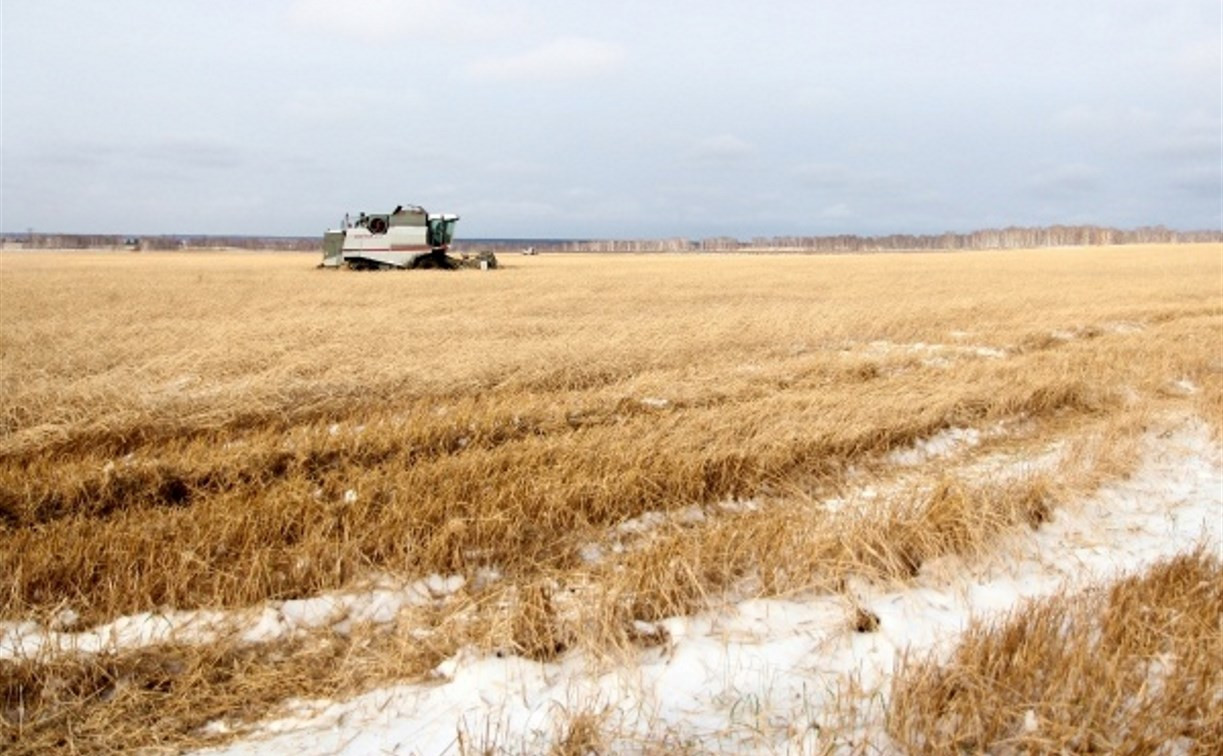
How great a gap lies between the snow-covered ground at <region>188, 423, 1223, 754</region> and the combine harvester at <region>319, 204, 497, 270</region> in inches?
1635

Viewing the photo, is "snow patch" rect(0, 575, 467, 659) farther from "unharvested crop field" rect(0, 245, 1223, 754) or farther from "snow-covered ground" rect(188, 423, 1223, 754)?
"snow-covered ground" rect(188, 423, 1223, 754)

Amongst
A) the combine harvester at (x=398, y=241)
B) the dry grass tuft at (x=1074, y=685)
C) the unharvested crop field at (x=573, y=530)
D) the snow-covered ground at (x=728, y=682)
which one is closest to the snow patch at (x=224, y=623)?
the unharvested crop field at (x=573, y=530)

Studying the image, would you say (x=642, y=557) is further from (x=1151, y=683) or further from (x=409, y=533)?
(x=1151, y=683)

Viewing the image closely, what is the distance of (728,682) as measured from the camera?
4.20 metres

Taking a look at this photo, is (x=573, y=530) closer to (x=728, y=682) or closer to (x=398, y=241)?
(x=728, y=682)

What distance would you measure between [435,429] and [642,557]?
3872mm

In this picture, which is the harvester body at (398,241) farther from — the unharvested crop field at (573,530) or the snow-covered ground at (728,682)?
the snow-covered ground at (728,682)

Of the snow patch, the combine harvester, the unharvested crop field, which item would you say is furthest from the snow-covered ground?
the combine harvester

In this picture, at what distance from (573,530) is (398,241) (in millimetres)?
41055

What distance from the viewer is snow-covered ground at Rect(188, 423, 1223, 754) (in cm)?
375

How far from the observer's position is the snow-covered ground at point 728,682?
12.3ft

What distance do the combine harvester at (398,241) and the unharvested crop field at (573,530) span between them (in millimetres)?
30739

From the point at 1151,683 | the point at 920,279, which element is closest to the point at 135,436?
the point at 1151,683

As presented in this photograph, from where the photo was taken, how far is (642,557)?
5.52 m
